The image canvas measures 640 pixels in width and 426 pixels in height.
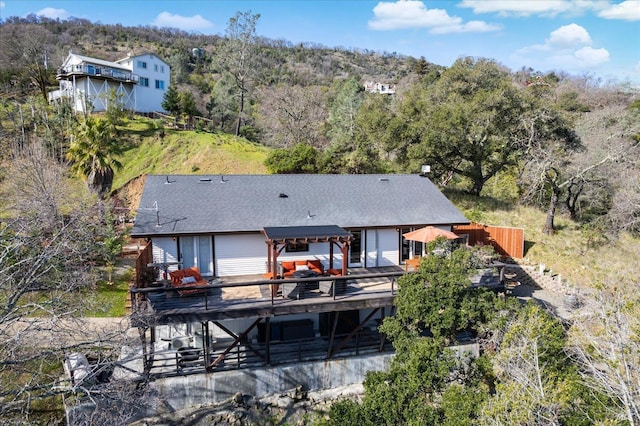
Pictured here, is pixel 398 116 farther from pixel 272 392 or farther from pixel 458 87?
pixel 272 392

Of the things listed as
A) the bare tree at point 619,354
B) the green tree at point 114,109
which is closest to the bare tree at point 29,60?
the green tree at point 114,109

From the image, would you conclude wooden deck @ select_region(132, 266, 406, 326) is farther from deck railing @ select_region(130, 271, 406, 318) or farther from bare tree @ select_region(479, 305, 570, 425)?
bare tree @ select_region(479, 305, 570, 425)

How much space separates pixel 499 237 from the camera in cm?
2170

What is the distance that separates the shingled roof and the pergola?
104cm

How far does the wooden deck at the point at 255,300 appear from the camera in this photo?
39.9 feet

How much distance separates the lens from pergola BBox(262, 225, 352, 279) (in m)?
13.7

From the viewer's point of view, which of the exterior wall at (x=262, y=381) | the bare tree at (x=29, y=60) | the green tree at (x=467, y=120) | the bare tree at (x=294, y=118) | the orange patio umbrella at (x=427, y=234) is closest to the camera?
the exterior wall at (x=262, y=381)

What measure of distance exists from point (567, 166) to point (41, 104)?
42.8 meters

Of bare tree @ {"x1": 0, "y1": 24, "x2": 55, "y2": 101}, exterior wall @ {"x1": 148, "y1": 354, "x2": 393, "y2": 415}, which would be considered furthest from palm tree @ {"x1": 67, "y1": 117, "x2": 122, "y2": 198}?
bare tree @ {"x1": 0, "y1": 24, "x2": 55, "y2": 101}

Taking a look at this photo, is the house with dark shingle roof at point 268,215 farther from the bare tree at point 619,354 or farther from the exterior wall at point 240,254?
the bare tree at point 619,354

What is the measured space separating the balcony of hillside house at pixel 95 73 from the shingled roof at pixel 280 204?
30606 millimetres

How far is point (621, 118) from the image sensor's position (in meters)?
35.8

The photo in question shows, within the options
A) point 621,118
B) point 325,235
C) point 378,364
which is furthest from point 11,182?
point 621,118

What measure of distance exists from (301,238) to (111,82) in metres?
38.7
